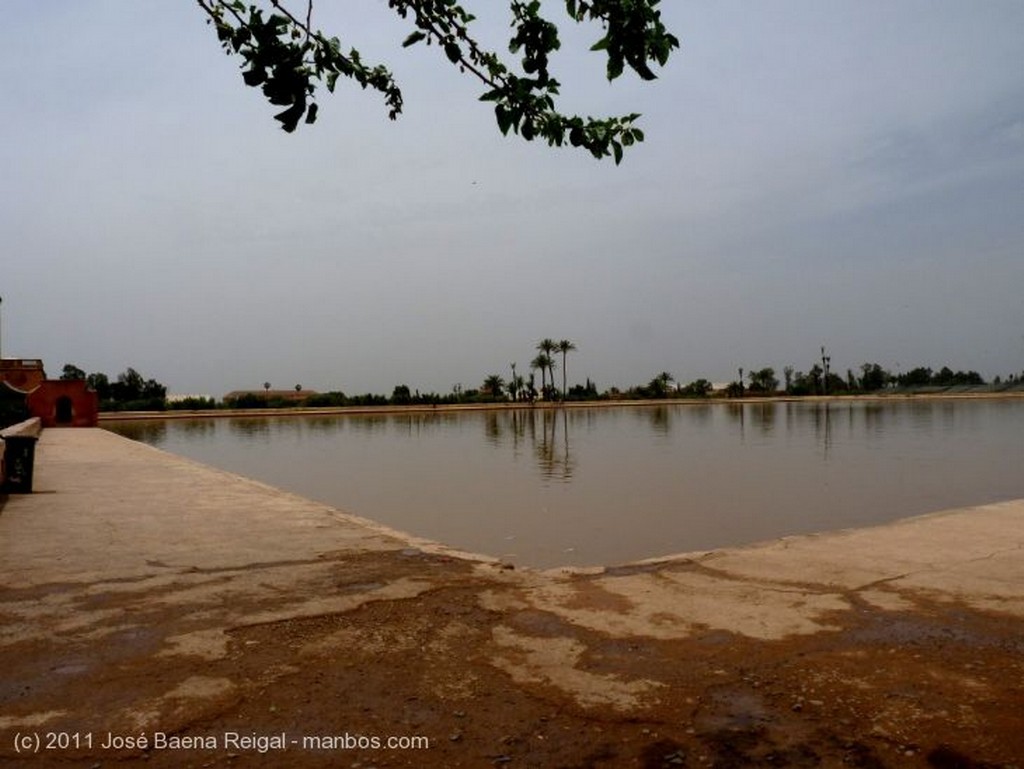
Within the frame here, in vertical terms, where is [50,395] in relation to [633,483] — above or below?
above

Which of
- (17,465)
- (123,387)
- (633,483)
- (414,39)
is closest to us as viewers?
(414,39)

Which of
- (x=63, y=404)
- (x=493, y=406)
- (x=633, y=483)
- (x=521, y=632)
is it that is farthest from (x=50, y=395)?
(x=493, y=406)

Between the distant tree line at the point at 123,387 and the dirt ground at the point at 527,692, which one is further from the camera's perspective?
the distant tree line at the point at 123,387

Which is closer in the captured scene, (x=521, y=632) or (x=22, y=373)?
(x=521, y=632)

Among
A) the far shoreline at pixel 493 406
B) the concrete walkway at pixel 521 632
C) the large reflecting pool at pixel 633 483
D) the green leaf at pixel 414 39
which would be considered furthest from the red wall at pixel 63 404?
the green leaf at pixel 414 39

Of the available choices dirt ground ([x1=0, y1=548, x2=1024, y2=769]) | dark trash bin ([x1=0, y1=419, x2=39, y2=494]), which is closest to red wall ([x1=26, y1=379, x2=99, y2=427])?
dark trash bin ([x1=0, y1=419, x2=39, y2=494])

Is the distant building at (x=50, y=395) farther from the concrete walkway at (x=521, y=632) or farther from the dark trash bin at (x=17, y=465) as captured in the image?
the concrete walkway at (x=521, y=632)

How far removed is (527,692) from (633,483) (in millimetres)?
11664

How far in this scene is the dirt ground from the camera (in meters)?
2.57

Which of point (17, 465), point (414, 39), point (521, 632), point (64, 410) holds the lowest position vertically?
point (521, 632)

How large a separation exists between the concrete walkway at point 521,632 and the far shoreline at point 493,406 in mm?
52584

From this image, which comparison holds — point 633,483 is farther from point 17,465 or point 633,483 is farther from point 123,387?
point 123,387

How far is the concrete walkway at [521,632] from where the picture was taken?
2.78 m

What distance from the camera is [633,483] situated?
14.5 metres
